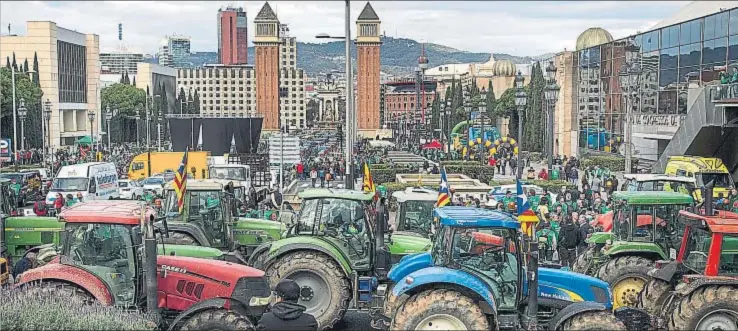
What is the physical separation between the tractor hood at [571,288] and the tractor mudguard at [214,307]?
3719 mm

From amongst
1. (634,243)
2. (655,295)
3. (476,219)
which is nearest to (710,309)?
(655,295)

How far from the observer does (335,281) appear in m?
13.2

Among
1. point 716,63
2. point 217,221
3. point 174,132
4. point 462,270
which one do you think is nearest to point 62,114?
point 174,132

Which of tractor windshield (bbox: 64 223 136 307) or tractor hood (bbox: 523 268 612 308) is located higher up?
tractor windshield (bbox: 64 223 136 307)

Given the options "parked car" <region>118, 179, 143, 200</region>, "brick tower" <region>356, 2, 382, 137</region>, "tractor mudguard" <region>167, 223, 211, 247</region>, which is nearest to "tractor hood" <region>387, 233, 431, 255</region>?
"tractor mudguard" <region>167, 223, 211, 247</region>

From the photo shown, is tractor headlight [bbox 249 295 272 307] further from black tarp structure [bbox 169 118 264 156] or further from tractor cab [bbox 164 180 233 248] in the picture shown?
black tarp structure [bbox 169 118 264 156]

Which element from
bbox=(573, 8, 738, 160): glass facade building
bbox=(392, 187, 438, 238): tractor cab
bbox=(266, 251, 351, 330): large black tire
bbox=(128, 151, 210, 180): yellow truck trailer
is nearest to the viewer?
bbox=(266, 251, 351, 330): large black tire

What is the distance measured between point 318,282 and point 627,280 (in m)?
5.14

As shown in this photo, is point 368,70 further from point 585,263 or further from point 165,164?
point 585,263

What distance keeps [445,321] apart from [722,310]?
378 centimetres

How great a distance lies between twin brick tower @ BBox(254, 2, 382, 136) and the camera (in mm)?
125938

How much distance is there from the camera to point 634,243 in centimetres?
1518

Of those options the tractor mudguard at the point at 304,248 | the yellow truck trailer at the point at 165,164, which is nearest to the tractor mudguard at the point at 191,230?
the tractor mudguard at the point at 304,248

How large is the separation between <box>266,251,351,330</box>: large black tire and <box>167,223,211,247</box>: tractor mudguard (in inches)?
149
